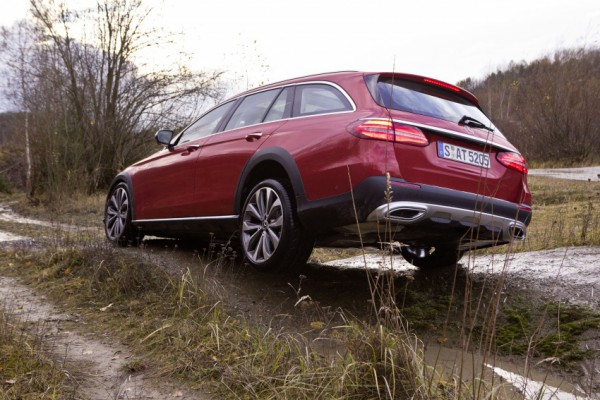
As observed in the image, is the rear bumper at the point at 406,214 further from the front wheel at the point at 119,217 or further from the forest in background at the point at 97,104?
the forest in background at the point at 97,104

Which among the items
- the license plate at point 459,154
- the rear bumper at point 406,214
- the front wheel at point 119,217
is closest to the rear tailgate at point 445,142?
the license plate at point 459,154

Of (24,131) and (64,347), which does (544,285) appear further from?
(24,131)

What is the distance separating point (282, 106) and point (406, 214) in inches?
63.4

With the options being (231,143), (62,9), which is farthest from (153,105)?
(231,143)

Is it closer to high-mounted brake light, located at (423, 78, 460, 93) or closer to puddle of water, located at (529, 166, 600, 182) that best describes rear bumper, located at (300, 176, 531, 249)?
high-mounted brake light, located at (423, 78, 460, 93)

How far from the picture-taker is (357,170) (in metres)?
3.40

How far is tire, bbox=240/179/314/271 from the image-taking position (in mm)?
3820

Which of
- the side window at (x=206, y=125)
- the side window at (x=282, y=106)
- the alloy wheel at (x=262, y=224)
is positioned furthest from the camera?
the side window at (x=206, y=125)

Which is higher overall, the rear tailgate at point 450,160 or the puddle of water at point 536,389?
the rear tailgate at point 450,160

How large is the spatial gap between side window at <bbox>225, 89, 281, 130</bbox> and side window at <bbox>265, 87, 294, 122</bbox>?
0.33 ft

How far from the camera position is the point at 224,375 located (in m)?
2.81

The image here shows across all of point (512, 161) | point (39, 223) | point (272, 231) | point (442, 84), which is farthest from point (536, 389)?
point (39, 223)

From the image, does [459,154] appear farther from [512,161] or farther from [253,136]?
[253,136]

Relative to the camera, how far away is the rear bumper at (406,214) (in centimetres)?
335
